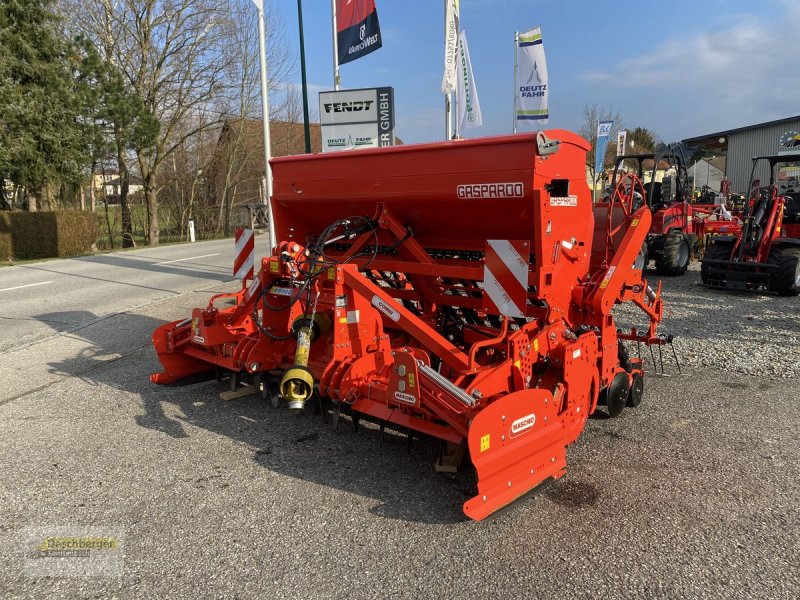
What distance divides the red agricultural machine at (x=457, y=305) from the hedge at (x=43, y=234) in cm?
1705

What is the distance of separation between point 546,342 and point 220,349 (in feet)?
9.33

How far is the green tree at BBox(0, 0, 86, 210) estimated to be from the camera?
59.7 feet

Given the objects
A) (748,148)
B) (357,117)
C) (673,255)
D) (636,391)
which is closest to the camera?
(636,391)

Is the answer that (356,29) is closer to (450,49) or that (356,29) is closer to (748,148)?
(450,49)

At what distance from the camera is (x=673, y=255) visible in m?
13.0

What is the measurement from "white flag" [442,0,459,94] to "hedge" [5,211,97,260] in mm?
14916

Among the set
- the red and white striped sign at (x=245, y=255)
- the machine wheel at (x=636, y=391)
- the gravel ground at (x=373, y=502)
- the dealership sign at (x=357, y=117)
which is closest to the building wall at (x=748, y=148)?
the dealership sign at (x=357, y=117)

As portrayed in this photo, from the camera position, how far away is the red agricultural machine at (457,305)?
354 centimetres

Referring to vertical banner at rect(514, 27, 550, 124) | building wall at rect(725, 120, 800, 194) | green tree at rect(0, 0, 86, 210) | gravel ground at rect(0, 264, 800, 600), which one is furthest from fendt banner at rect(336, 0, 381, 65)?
building wall at rect(725, 120, 800, 194)

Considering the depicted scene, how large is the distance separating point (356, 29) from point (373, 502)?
980 cm

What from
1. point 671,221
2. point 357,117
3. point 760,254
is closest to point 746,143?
point 671,221

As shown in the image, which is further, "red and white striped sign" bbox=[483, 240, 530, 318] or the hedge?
the hedge

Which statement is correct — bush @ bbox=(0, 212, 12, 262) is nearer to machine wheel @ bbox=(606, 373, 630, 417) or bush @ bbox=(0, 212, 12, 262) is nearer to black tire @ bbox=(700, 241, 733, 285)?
black tire @ bbox=(700, 241, 733, 285)

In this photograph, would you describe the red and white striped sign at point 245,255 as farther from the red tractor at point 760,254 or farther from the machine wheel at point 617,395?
the red tractor at point 760,254
